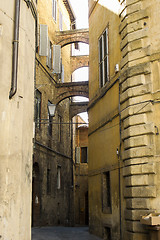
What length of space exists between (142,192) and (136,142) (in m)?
1.30

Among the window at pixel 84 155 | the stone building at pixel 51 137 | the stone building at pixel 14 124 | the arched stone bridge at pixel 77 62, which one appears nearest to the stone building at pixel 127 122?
the stone building at pixel 14 124

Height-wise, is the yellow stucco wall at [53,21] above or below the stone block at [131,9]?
above

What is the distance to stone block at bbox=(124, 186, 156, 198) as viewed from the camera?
8.76 meters

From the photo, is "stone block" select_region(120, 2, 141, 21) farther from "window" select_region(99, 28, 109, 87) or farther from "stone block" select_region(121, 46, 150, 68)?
"window" select_region(99, 28, 109, 87)

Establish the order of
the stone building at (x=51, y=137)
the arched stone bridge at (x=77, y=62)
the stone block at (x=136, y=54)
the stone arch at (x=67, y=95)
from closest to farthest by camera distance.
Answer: the stone block at (x=136, y=54)
the stone building at (x=51, y=137)
the stone arch at (x=67, y=95)
the arched stone bridge at (x=77, y=62)

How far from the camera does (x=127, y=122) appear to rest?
9703 millimetres

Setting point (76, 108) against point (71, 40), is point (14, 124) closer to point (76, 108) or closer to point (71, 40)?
point (71, 40)

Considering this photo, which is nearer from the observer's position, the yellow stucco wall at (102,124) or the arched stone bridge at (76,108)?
the yellow stucco wall at (102,124)

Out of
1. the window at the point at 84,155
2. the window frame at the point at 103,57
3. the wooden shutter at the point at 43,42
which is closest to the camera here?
the window frame at the point at 103,57

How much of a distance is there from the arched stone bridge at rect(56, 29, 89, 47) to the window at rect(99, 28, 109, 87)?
943cm

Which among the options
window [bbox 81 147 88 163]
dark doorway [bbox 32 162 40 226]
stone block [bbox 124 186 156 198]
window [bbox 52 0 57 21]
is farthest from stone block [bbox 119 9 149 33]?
window [bbox 81 147 88 163]

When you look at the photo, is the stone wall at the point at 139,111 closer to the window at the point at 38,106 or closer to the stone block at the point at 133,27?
the stone block at the point at 133,27

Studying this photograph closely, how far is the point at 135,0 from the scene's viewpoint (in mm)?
10141

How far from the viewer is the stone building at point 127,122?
9.02m
